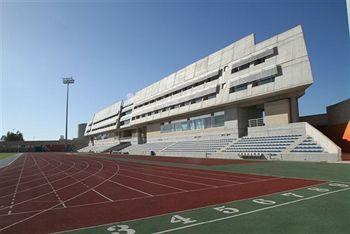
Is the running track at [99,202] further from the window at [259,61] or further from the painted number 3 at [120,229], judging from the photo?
the window at [259,61]

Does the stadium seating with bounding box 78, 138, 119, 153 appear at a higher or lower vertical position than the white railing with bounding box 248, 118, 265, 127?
lower

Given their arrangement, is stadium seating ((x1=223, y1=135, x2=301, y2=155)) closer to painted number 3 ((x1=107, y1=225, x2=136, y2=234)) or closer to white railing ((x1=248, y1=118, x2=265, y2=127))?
white railing ((x1=248, y1=118, x2=265, y2=127))

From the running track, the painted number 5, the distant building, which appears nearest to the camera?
the running track

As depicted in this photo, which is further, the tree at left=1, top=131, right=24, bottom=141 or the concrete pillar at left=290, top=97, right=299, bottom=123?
the tree at left=1, top=131, right=24, bottom=141

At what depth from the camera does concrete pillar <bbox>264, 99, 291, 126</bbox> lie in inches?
1272

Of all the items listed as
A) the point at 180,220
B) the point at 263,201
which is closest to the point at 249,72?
the point at 263,201

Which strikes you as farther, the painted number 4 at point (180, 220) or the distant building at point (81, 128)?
the distant building at point (81, 128)

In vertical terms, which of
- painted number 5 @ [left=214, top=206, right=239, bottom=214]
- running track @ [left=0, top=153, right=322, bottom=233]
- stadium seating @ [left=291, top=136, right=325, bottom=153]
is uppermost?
stadium seating @ [left=291, top=136, right=325, bottom=153]

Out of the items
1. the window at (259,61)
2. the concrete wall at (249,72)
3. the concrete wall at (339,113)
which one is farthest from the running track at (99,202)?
the window at (259,61)

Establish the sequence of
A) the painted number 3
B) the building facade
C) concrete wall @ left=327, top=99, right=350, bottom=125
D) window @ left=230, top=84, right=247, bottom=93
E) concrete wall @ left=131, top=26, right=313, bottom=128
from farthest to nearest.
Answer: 1. window @ left=230, top=84, right=247, bottom=93
2. concrete wall @ left=327, top=99, right=350, bottom=125
3. the building facade
4. concrete wall @ left=131, top=26, right=313, bottom=128
5. the painted number 3

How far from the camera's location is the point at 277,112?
33.2 m

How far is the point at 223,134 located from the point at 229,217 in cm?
3418

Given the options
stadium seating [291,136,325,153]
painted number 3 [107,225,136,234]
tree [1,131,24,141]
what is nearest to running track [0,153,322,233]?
painted number 3 [107,225,136,234]

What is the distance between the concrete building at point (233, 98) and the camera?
3075cm
